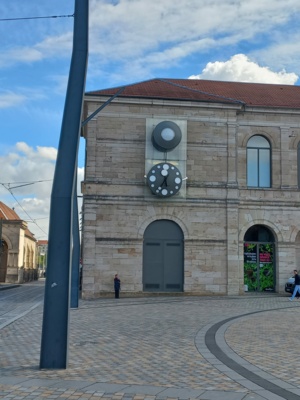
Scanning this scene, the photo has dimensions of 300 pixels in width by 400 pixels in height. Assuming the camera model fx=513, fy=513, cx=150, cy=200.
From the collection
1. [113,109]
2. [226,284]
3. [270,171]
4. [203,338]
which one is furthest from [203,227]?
[203,338]

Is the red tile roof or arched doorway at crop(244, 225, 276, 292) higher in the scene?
the red tile roof

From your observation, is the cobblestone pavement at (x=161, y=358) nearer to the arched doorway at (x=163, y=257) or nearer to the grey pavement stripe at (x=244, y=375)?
the grey pavement stripe at (x=244, y=375)

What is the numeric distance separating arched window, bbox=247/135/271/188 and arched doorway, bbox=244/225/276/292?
264 centimetres

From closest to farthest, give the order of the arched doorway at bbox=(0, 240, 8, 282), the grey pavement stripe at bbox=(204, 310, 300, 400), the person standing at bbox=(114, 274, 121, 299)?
the grey pavement stripe at bbox=(204, 310, 300, 400) → the person standing at bbox=(114, 274, 121, 299) → the arched doorway at bbox=(0, 240, 8, 282)

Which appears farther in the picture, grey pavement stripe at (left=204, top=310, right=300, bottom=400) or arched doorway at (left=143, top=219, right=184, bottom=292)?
arched doorway at (left=143, top=219, right=184, bottom=292)

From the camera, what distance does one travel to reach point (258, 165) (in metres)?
29.9

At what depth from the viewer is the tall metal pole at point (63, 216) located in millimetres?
8688

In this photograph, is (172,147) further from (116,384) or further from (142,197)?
(116,384)

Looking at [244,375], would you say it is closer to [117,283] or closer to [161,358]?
[161,358]

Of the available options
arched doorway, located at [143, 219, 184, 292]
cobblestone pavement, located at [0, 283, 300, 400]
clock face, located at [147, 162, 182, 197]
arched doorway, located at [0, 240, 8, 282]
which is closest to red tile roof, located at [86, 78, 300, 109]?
clock face, located at [147, 162, 182, 197]

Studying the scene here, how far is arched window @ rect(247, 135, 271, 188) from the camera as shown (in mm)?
29812

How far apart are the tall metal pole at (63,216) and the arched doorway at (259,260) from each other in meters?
21.8

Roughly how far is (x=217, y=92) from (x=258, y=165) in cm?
633

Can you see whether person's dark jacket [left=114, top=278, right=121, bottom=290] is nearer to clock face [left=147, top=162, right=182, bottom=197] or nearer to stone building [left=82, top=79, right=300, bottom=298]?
stone building [left=82, top=79, right=300, bottom=298]
